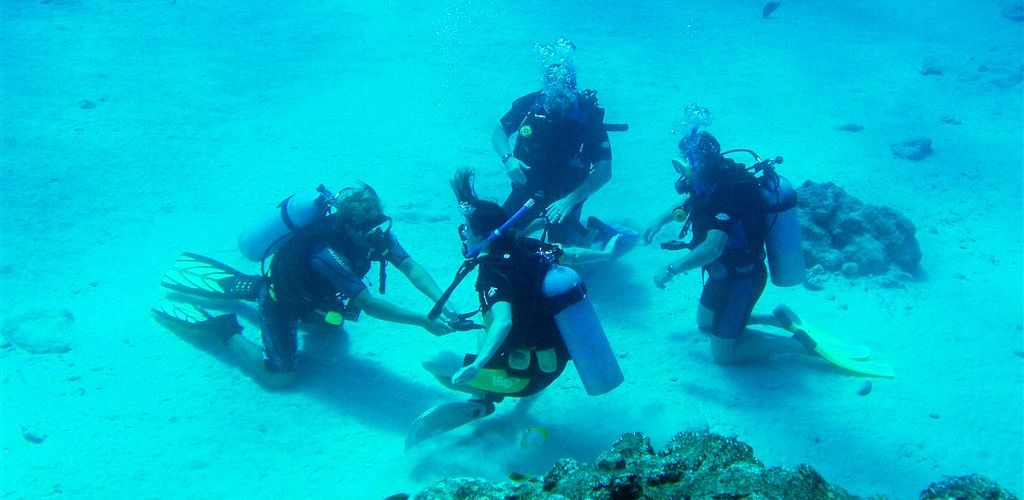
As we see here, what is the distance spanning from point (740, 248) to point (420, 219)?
4.80 meters

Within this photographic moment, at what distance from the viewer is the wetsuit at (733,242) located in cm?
511

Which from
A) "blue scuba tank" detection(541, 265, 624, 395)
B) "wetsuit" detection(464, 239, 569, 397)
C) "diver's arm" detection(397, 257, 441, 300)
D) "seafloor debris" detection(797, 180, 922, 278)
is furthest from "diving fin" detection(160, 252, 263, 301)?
"seafloor debris" detection(797, 180, 922, 278)

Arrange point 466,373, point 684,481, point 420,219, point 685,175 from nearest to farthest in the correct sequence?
point 684,481 → point 466,373 → point 685,175 → point 420,219

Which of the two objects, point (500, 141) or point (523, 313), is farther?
point (500, 141)

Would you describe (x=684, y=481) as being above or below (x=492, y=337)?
above

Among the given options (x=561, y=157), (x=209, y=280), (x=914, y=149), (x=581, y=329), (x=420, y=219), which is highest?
(x=561, y=157)

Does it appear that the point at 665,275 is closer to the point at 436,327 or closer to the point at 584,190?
the point at 584,190

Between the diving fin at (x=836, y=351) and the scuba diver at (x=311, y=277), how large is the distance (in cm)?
335

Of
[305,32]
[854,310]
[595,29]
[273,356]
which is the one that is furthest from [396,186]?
[595,29]

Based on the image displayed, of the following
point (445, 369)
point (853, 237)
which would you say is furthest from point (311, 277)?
point (853, 237)

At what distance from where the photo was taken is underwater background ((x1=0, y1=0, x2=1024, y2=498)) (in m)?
4.98

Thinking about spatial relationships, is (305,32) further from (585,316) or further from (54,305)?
(585,316)

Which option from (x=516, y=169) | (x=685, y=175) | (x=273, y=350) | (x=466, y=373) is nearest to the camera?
(x=466, y=373)

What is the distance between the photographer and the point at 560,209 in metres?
6.79
